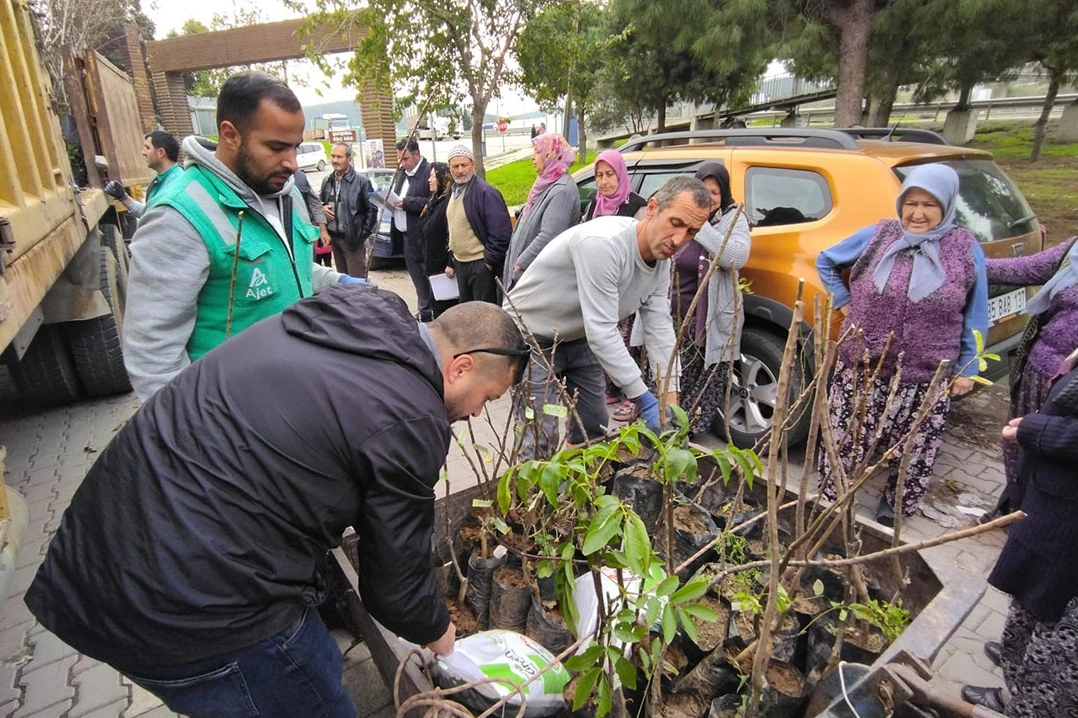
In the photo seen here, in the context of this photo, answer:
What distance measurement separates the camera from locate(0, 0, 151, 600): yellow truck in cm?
252

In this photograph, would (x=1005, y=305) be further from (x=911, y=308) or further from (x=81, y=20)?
(x=81, y=20)

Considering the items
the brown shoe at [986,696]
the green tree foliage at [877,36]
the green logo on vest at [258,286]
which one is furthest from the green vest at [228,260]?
the green tree foliage at [877,36]

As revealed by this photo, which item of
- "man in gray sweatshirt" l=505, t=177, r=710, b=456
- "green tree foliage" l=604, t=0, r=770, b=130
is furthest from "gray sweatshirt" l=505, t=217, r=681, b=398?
"green tree foliage" l=604, t=0, r=770, b=130

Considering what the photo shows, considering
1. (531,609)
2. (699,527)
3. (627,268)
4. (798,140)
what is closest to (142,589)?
(531,609)

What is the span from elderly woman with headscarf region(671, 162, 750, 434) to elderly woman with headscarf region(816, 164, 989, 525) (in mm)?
617

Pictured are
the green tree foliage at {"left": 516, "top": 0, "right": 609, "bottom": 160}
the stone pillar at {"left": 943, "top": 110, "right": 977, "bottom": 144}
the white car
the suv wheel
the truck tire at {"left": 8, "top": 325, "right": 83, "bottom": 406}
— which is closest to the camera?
the suv wheel

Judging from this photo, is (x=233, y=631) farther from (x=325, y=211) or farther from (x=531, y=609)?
(x=325, y=211)

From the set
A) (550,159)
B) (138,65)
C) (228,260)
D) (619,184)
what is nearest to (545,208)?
(550,159)

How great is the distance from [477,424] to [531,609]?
2.69 metres

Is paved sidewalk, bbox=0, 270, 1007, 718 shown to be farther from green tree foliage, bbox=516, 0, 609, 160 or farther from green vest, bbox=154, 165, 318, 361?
green tree foliage, bbox=516, 0, 609, 160

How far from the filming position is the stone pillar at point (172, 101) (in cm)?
2161

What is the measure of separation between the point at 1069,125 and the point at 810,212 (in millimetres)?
16744

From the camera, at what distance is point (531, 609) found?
1848mm

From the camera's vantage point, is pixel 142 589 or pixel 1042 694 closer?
pixel 142 589
